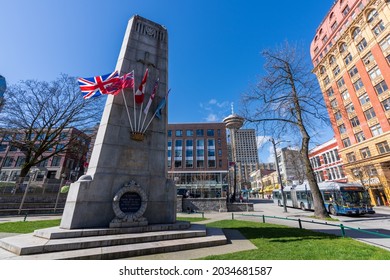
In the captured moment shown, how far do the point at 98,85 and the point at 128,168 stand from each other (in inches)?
165

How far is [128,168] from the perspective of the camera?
27.4 feet

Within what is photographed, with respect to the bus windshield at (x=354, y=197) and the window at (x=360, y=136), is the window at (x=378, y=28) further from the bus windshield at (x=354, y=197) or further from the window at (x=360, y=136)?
the bus windshield at (x=354, y=197)

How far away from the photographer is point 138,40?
1092 centimetres

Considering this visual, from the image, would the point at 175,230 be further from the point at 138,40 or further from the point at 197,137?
the point at 197,137

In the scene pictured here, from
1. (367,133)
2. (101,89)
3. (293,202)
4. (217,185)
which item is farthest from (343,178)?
(101,89)

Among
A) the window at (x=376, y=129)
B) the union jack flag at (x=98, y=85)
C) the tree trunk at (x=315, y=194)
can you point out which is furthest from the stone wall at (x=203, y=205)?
the window at (x=376, y=129)

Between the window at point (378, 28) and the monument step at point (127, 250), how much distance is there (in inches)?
1747

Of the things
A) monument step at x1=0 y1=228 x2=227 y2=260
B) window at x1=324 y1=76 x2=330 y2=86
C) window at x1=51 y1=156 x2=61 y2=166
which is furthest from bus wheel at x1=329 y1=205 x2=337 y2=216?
window at x1=51 y1=156 x2=61 y2=166

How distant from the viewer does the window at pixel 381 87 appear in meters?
29.4

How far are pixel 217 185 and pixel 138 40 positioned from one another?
44729 mm

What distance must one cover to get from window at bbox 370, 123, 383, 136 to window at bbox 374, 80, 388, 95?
5.55m

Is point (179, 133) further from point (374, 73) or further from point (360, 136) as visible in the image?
point (374, 73)

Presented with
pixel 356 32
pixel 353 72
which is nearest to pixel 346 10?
pixel 356 32

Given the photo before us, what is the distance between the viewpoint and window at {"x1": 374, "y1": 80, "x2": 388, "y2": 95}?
2940 cm
